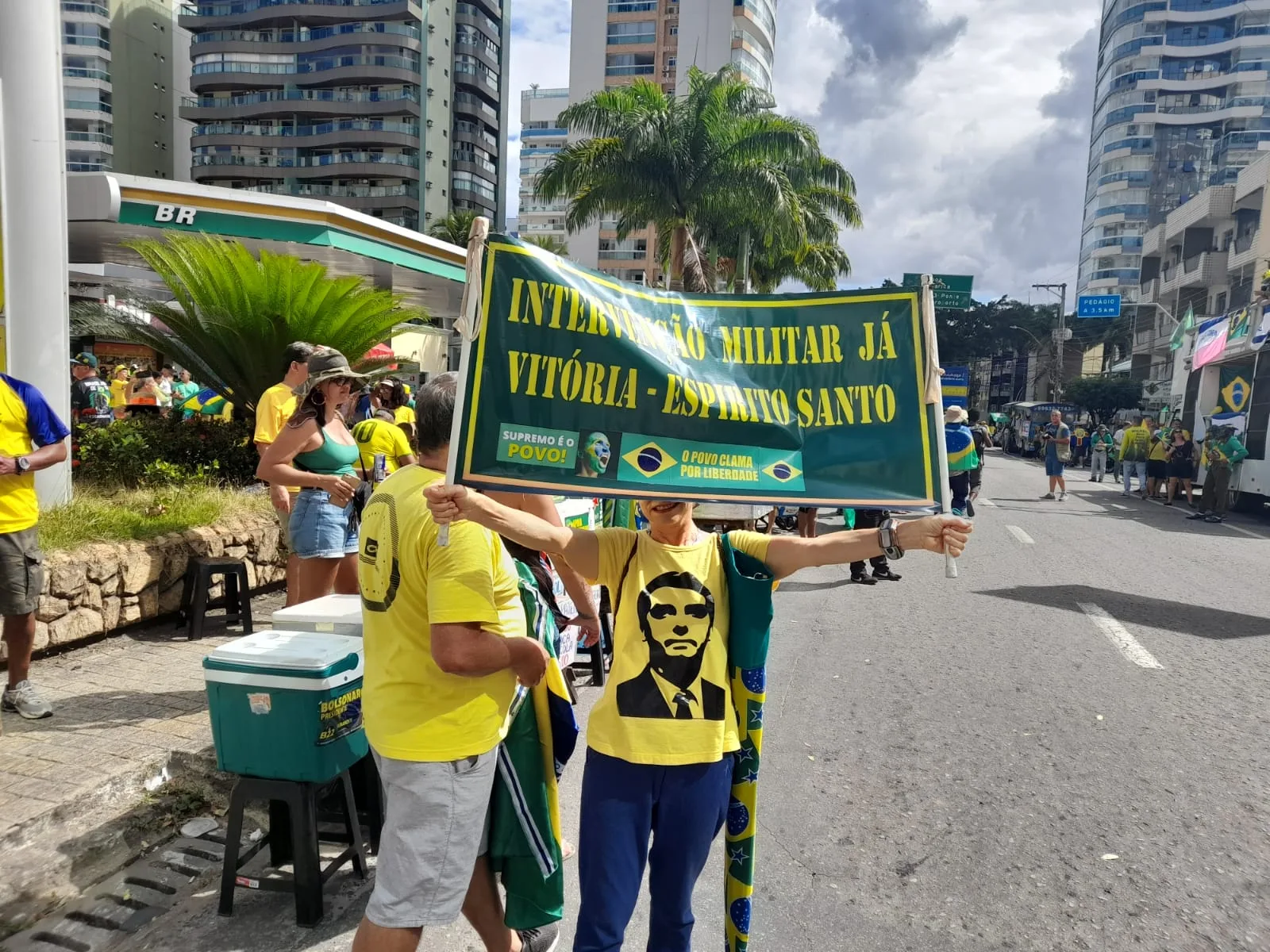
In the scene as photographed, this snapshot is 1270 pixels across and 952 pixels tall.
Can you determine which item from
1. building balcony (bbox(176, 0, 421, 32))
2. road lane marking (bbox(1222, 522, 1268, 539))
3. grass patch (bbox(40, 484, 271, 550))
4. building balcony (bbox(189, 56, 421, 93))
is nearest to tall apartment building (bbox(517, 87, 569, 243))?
building balcony (bbox(189, 56, 421, 93))

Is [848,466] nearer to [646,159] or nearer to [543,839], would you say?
[543,839]

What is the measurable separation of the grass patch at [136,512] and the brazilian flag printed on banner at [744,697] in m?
4.69

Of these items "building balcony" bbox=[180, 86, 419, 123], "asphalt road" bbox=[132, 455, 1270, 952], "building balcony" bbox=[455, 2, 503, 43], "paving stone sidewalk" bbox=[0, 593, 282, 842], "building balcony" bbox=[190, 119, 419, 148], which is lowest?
"asphalt road" bbox=[132, 455, 1270, 952]

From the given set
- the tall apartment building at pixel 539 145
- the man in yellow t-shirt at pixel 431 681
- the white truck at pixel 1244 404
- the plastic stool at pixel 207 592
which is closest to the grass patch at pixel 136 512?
the plastic stool at pixel 207 592

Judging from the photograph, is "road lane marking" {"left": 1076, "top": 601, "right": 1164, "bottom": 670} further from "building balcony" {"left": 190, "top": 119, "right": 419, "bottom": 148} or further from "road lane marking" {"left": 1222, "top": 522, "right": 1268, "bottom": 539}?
"building balcony" {"left": 190, "top": 119, "right": 419, "bottom": 148}

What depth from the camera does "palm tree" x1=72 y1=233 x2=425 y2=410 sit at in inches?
334

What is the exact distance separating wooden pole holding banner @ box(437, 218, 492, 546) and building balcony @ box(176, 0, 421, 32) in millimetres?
74509

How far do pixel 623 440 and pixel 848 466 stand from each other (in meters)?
0.63

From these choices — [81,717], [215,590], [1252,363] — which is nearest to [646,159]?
[1252,363]

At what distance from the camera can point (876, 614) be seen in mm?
7918

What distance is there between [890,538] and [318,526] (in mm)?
3580

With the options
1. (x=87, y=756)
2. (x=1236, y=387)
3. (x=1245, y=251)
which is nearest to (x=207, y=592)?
(x=87, y=756)

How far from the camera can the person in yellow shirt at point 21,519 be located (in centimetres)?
414

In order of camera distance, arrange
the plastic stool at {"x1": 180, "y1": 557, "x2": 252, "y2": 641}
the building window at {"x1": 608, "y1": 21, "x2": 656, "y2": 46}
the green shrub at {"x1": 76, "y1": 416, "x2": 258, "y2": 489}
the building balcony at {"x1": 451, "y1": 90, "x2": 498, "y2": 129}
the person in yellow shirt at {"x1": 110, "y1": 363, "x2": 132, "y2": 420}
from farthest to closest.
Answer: the building balcony at {"x1": 451, "y1": 90, "x2": 498, "y2": 129}
the building window at {"x1": 608, "y1": 21, "x2": 656, "y2": 46}
the person in yellow shirt at {"x1": 110, "y1": 363, "x2": 132, "y2": 420}
the green shrub at {"x1": 76, "y1": 416, "x2": 258, "y2": 489}
the plastic stool at {"x1": 180, "y1": 557, "x2": 252, "y2": 641}
